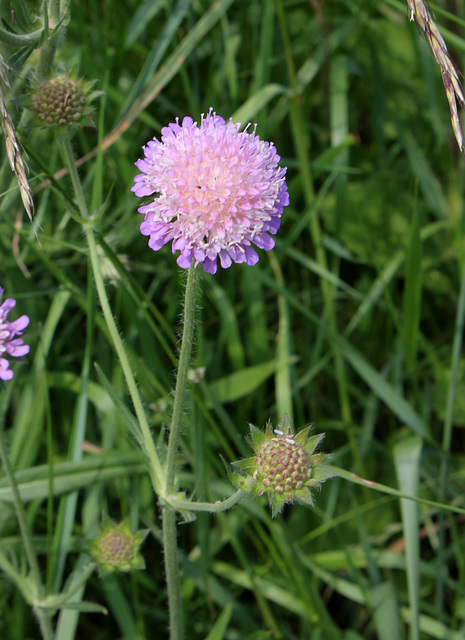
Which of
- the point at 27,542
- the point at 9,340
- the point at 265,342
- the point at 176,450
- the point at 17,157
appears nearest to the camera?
the point at 17,157

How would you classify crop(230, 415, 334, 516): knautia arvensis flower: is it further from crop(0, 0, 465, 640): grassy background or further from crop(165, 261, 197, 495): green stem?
crop(0, 0, 465, 640): grassy background

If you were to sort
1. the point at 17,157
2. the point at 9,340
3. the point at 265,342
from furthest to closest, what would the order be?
the point at 265,342 < the point at 9,340 < the point at 17,157

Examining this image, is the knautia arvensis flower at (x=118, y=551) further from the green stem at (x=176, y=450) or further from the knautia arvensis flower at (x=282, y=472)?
the knautia arvensis flower at (x=282, y=472)

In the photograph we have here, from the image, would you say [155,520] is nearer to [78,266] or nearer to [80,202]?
[78,266]

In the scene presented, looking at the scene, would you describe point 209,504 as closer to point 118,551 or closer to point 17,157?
point 118,551

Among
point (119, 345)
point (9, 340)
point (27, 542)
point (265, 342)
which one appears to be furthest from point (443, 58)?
point (27, 542)

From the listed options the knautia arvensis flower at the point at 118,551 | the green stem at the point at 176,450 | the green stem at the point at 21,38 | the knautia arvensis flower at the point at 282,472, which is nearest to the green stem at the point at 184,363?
the green stem at the point at 176,450
